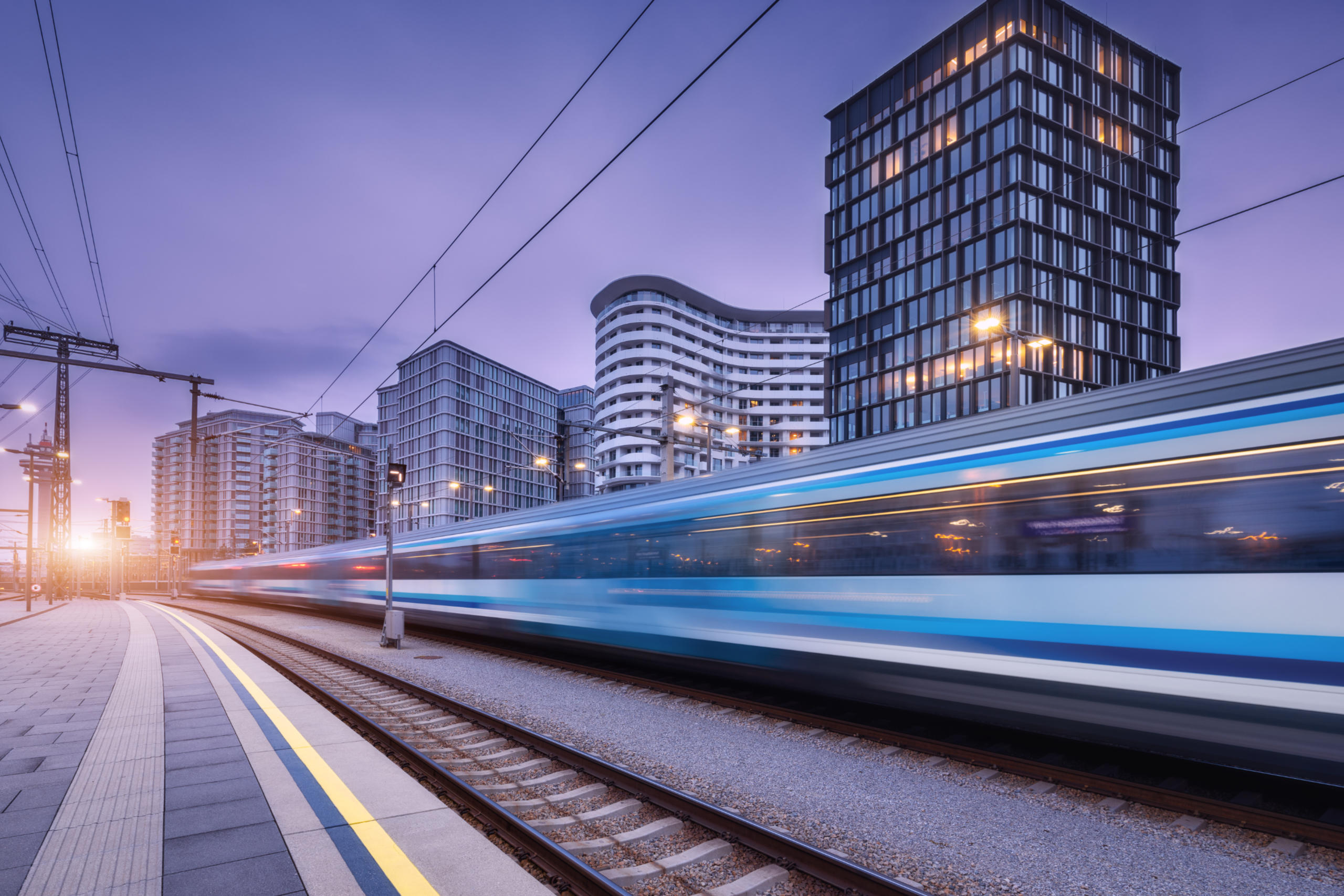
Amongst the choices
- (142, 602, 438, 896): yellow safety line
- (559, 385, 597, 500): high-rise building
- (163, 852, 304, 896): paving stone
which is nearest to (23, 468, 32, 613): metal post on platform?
(142, 602, 438, 896): yellow safety line

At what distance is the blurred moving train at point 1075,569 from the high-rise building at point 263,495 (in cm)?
12924

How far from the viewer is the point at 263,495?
132 m

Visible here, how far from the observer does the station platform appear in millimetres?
3895

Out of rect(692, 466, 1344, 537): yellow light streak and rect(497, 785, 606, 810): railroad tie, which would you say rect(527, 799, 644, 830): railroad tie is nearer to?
rect(497, 785, 606, 810): railroad tie

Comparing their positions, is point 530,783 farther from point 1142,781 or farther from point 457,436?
point 457,436

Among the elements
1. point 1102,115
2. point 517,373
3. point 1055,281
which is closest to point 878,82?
point 1102,115

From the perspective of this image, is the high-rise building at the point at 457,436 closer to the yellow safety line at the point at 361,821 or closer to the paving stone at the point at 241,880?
the yellow safety line at the point at 361,821

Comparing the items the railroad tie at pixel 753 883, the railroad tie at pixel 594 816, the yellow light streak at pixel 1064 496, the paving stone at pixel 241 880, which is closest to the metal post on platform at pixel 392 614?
the yellow light streak at pixel 1064 496

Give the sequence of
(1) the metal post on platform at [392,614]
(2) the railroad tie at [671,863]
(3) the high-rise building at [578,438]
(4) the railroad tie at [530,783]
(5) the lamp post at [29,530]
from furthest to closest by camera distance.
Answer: (3) the high-rise building at [578,438] → (5) the lamp post at [29,530] → (1) the metal post on platform at [392,614] → (4) the railroad tie at [530,783] → (2) the railroad tie at [671,863]

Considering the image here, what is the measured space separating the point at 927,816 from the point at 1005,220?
46.0 m

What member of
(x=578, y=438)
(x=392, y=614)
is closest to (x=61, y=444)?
(x=392, y=614)

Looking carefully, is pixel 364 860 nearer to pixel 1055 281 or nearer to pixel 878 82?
pixel 1055 281

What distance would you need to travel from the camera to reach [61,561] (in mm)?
45375

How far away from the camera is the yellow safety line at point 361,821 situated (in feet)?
12.5
